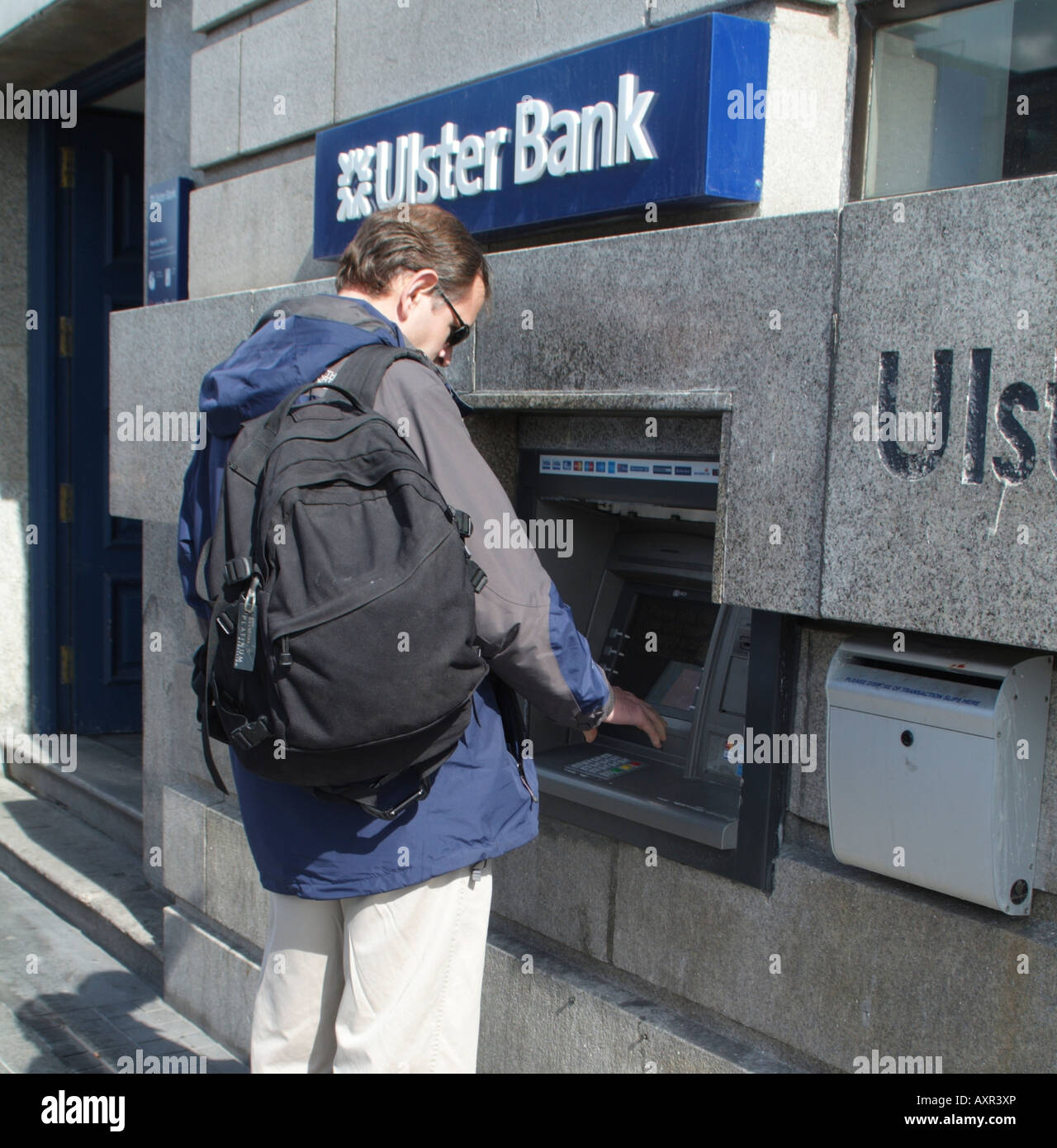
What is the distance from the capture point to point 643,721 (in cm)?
252

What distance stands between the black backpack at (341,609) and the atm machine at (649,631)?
3.09ft

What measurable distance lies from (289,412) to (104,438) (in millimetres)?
5413

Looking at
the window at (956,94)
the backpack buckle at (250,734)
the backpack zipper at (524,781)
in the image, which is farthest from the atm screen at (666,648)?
the backpack buckle at (250,734)

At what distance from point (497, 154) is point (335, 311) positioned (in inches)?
44.4

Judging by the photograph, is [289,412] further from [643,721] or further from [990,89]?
[990,89]

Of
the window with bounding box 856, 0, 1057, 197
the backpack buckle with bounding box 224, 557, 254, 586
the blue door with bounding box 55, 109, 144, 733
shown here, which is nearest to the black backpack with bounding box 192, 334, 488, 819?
the backpack buckle with bounding box 224, 557, 254, 586

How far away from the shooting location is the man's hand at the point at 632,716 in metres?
2.42

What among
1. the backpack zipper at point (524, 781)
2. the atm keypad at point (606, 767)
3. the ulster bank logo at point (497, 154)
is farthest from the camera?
the atm keypad at point (606, 767)

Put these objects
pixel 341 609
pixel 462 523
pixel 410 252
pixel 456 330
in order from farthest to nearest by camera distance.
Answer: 1. pixel 456 330
2. pixel 410 252
3. pixel 462 523
4. pixel 341 609

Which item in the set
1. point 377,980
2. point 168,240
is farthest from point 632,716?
point 168,240

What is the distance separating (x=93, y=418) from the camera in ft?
23.0

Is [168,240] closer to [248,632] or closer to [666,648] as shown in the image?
[666,648]

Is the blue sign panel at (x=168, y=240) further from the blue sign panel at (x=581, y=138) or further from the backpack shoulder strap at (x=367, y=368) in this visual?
the backpack shoulder strap at (x=367, y=368)

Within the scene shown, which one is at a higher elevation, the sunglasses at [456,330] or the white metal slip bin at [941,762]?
the sunglasses at [456,330]
